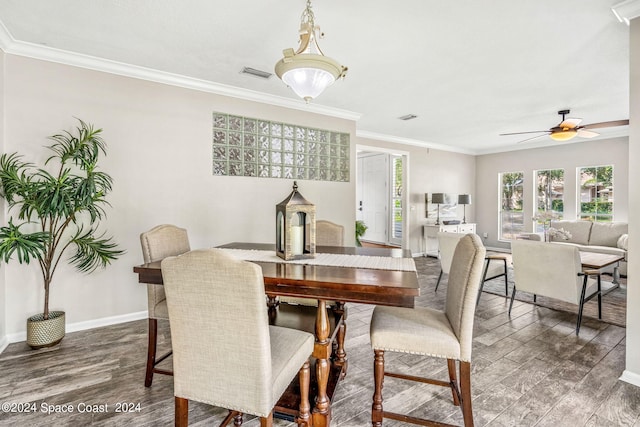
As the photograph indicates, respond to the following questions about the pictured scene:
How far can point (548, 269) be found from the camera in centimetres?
295

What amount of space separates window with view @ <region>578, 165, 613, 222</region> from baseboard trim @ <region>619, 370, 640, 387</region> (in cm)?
499

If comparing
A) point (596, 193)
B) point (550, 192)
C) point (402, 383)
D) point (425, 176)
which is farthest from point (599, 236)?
point (402, 383)

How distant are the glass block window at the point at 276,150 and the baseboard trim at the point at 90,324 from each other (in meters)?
1.68

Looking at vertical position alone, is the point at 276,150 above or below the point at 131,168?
above

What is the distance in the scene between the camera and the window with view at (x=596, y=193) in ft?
18.6

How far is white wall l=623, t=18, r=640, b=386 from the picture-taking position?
1.97 metres

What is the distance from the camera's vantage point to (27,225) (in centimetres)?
259

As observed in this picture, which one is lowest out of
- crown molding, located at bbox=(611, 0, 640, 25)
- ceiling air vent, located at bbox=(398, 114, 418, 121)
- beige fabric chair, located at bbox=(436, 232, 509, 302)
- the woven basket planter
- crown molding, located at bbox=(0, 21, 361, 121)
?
the woven basket planter

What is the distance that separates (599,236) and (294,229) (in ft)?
19.6

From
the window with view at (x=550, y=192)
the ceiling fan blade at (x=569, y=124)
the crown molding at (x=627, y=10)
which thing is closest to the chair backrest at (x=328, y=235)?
the crown molding at (x=627, y=10)

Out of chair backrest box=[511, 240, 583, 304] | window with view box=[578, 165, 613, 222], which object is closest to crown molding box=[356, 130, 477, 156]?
window with view box=[578, 165, 613, 222]

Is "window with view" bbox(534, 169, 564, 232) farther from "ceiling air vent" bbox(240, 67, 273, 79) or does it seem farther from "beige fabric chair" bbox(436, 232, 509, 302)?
"ceiling air vent" bbox(240, 67, 273, 79)

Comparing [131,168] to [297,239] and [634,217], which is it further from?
[634,217]

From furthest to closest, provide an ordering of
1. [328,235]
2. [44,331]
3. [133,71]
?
[133,71]
[328,235]
[44,331]
